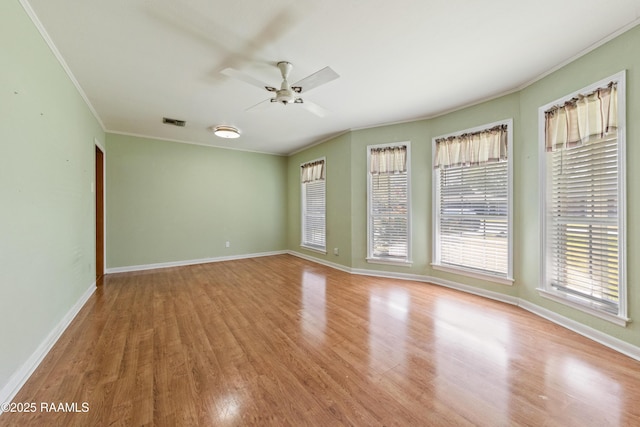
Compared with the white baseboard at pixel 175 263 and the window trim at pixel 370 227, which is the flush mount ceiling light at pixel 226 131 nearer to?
the window trim at pixel 370 227

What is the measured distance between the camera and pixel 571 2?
1740mm

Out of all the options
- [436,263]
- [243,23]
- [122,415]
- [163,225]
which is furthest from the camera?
[163,225]

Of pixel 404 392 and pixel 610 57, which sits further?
pixel 610 57

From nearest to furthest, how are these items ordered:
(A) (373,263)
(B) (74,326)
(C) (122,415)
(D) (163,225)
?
(C) (122,415) < (B) (74,326) < (A) (373,263) < (D) (163,225)

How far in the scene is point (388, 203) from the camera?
428 cm

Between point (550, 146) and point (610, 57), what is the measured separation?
0.79m

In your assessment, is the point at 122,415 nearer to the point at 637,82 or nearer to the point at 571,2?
the point at 571,2

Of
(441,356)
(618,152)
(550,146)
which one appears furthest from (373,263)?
(618,152)

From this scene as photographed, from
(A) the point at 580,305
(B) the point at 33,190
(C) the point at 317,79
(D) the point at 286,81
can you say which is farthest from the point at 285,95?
(A) the point at 580,305

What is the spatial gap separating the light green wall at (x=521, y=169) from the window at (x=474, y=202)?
111 mm

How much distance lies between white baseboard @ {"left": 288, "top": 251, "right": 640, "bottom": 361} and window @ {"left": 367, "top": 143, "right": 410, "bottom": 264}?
0.89 feet

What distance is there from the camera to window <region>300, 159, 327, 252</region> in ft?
17.7

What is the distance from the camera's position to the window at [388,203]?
414cm

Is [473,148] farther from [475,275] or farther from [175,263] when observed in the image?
[175,263]
